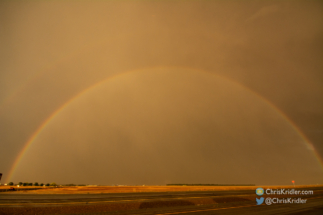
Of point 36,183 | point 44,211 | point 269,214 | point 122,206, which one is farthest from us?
point 36,183

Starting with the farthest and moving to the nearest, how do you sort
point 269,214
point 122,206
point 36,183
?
point 36,183 < point 122,206 < point 269,214

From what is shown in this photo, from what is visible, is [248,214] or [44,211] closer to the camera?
[248,214]

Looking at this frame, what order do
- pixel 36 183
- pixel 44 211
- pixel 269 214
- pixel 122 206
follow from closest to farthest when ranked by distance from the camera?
pixel 269 214 → pixel 44 211 → pixel 122 206 → pixel 36 183

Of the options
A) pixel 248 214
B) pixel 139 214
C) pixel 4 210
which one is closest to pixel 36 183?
pixel 4 210

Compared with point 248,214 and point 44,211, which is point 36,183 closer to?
point 44,211

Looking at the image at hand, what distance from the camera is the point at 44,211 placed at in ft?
72.6

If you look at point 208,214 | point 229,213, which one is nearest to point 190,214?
point 208,214

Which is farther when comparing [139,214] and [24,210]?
[24,210]

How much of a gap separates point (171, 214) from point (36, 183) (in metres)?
117

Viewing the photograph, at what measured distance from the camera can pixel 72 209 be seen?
74.5ft

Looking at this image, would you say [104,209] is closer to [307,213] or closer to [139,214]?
[139,214]

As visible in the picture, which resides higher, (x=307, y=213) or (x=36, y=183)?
(x=36, y=183)

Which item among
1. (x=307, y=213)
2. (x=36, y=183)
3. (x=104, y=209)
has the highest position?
(x=36, y=183)

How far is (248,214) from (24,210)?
83.7ft
